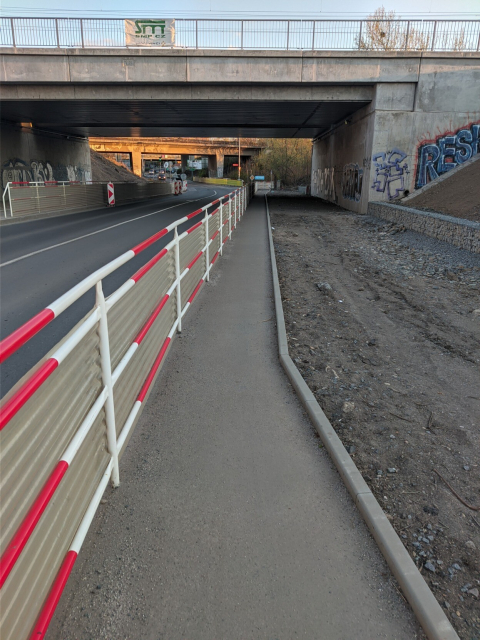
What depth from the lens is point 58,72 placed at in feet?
72.5

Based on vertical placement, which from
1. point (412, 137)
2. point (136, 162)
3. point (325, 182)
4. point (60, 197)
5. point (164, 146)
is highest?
point (164, 146)

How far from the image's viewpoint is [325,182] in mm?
38438

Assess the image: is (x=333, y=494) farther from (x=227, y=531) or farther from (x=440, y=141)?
(x=440, y=141)

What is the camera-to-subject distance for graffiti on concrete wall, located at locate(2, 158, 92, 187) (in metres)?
27.3

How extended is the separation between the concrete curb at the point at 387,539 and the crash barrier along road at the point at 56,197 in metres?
17.9

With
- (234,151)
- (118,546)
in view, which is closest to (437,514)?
(118,546)

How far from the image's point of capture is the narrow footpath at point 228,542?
7.13ft

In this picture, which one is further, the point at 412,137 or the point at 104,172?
the point at 104,172

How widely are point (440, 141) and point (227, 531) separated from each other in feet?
81.9

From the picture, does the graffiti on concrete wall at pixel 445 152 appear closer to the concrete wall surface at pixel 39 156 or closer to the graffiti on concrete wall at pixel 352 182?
the graffiti on concrete wall at pixel 352 182

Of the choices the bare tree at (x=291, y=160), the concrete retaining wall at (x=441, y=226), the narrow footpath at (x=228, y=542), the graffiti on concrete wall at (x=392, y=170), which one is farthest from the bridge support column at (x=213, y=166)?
the narrow footpath at (x=228, y=542)

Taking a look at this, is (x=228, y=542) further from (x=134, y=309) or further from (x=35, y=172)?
(x=35, y=172)

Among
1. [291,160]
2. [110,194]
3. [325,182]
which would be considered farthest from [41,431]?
[291,160]

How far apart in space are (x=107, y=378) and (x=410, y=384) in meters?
3.50
